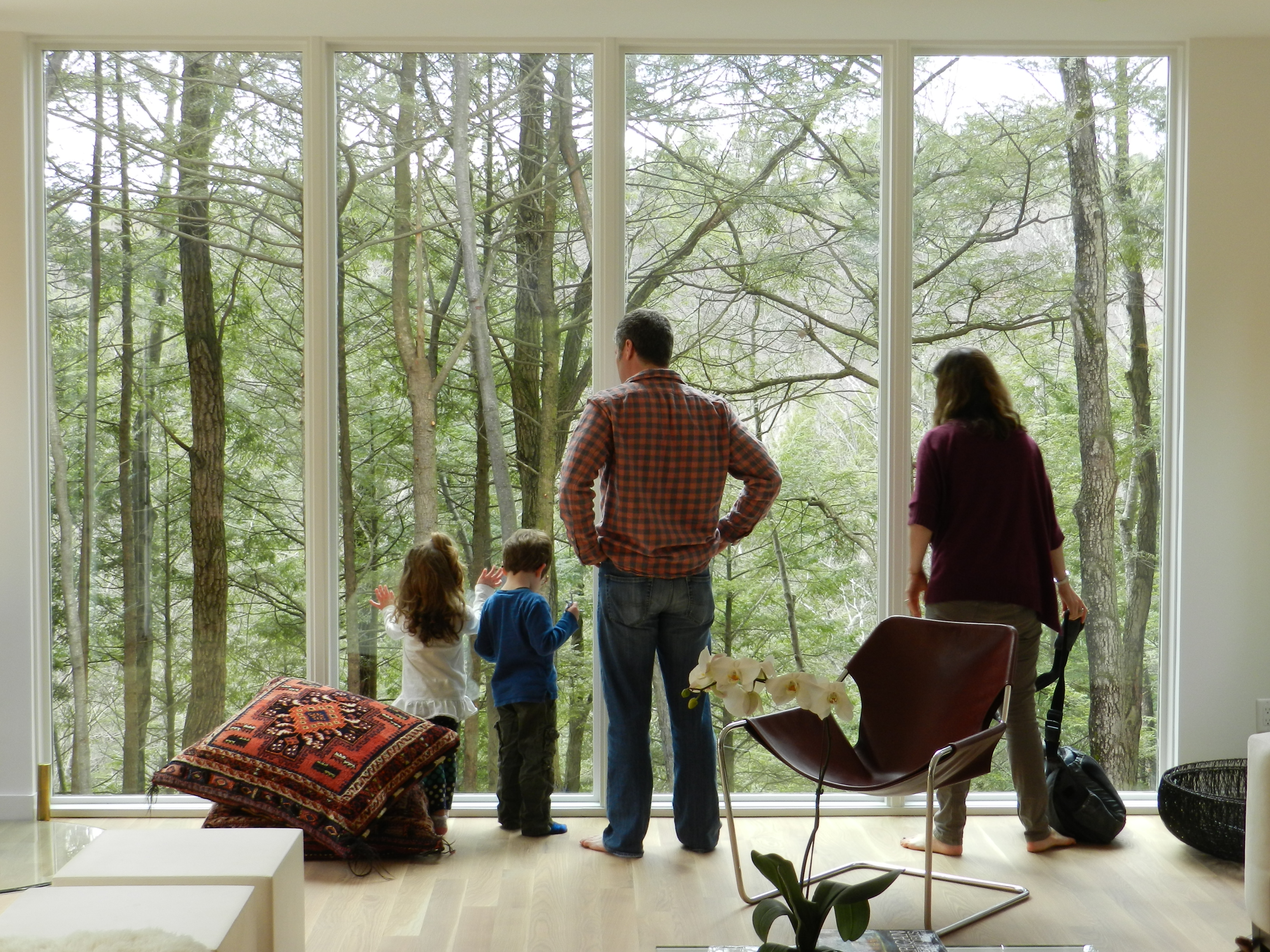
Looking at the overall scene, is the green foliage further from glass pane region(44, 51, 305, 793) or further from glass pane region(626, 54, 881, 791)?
glass pane region(44, 51, 305, 793)

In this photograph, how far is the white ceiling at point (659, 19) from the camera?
3324mm

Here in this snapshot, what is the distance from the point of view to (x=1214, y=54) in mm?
3598

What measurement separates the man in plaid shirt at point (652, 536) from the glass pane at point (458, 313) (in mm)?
471

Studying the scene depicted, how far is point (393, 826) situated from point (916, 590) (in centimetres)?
170

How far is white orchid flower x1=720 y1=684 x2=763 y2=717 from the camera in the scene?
6.79 ft

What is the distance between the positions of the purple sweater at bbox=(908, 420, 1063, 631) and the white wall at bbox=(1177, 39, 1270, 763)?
2.45ft

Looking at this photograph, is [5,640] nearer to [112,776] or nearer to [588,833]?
[112,776]

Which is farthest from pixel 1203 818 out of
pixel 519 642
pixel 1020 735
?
pixel 519 642

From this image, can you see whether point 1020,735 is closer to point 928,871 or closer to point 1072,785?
point 1072,785

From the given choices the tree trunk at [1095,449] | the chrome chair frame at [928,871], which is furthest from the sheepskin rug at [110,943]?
the tree trunk at [1095,449]

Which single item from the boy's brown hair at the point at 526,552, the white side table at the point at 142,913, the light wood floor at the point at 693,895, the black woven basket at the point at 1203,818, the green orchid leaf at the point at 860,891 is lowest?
the light wood floor at the point at 693,895

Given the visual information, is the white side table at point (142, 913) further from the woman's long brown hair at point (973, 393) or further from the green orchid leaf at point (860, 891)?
the woman's long brown hair at point (973, 393)

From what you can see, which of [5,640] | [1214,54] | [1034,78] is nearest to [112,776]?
[5,640]

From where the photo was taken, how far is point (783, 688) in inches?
86.0
